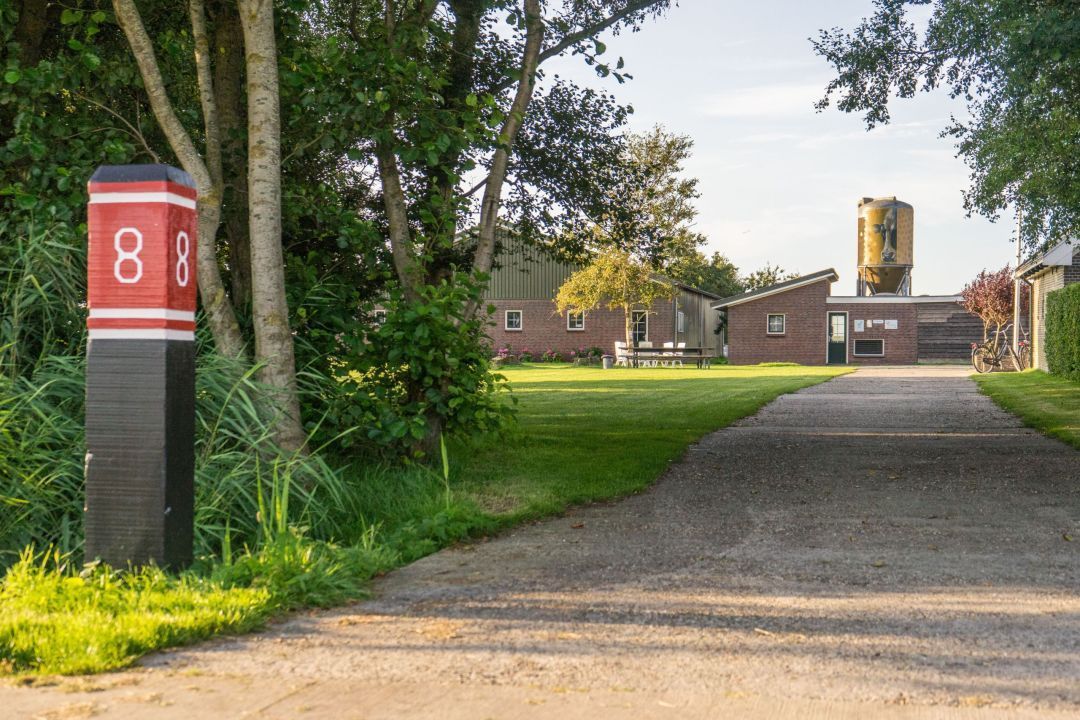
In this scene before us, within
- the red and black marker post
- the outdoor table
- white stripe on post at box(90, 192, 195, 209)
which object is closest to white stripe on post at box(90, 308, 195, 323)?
the red and black marker post

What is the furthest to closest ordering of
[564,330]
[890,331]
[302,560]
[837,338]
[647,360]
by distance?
[564,330]
[837,338]
[890,331]
[647,360]
[302,560]

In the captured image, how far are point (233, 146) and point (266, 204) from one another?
6.57ft

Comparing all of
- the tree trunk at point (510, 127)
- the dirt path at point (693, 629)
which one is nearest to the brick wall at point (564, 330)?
the tree trunk at point (510, 127)

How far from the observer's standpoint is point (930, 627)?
4.52m

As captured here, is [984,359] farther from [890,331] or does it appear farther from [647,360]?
[890,331]

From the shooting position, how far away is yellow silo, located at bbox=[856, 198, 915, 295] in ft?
181

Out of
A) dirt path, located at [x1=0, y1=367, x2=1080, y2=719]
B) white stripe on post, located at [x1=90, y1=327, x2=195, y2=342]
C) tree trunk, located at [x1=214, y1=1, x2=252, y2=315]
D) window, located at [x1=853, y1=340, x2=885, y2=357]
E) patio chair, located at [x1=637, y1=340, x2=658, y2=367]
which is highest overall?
tree trunk, located at [x1=214, y1=1, x2=252, y2=315]

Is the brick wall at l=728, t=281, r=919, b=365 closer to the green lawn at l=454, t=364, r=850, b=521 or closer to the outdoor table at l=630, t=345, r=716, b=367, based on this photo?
the outdoor table at l=630, t=345, r=716, b=367

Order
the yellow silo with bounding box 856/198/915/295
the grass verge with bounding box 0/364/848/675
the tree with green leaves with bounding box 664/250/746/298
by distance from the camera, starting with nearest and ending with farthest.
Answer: the grass verge with bounding box 0/364/848/675 < the yellow silo with bounding box 856/198/915/295 < the tree with green leaves with bounding box 664/250/746/298

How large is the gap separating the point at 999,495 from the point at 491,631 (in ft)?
18.6

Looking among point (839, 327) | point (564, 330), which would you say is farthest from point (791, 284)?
point (564, 330)

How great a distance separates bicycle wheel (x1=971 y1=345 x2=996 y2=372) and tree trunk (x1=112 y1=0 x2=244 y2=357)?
32.9 meters

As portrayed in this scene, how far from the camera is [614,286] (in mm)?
49812

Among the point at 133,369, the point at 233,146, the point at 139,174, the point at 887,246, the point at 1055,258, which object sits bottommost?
the point at 133,369
